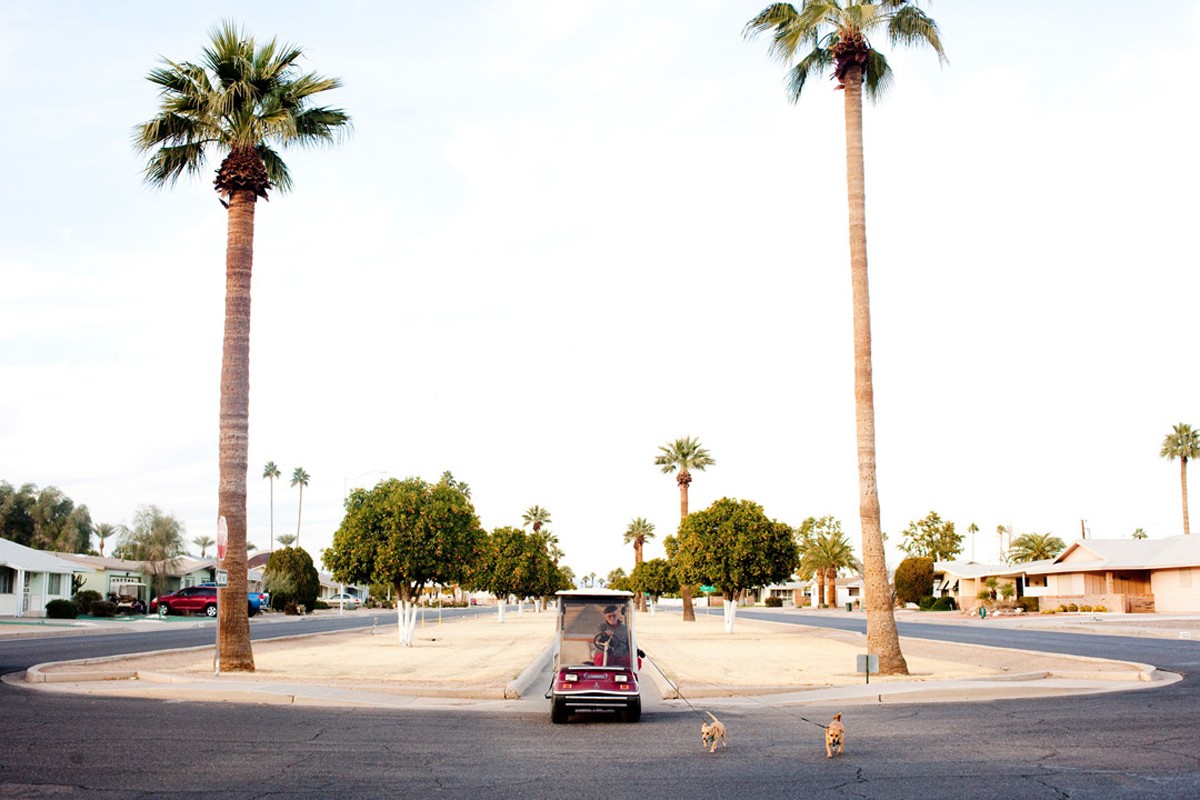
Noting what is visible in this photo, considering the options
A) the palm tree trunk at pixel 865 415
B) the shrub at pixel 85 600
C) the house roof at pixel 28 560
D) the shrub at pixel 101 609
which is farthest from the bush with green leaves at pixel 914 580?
the palm tree trunk at pixel 865 415

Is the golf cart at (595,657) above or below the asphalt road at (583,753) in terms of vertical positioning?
above

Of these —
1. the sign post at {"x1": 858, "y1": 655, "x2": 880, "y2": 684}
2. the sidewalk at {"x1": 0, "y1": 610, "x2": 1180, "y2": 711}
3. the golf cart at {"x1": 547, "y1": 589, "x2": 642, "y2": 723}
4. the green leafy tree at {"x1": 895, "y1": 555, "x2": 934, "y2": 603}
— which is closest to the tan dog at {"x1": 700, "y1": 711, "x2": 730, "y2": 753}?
the golf cart at {"x1": 547, "y1": 589, "x2": 642, "y2": 723}

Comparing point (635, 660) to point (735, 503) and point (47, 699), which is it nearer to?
point (47, 699)

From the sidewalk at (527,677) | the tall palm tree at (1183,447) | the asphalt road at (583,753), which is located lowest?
the sidewalk at (527,677)

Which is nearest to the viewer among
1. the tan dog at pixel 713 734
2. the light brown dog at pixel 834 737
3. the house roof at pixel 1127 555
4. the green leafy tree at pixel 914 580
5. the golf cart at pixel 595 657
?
the light brown dog at pixel 834 737

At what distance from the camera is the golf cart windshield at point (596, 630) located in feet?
57.8

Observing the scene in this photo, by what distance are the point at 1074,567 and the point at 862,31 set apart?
214 feet

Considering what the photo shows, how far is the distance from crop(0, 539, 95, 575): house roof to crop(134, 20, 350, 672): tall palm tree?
41364 millimetres

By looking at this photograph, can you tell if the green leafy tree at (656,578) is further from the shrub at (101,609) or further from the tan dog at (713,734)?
the tan dog at (713,734)

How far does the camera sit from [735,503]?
181ft

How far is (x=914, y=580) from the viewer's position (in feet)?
344

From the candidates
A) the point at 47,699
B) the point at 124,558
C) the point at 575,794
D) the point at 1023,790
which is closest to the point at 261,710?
the point at 47,699

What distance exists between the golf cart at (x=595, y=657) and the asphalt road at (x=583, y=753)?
1.36 ft

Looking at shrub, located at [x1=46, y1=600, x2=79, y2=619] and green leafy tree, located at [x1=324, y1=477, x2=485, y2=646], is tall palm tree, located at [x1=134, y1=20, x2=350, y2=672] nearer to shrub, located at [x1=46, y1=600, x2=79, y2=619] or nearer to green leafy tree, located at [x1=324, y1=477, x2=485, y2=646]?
green leafy tree, located at [x1=324, y1=477, x2=485, y2=646]
